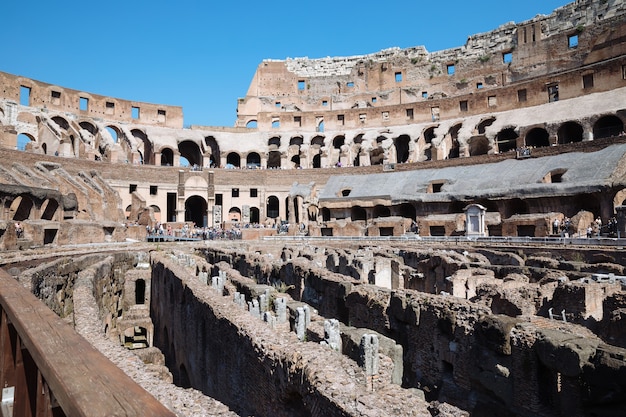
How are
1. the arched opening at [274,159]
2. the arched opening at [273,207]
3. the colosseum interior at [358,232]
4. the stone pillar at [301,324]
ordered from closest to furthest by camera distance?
1. the colosseum interior at [358,232]
2. the stone pillar at [301,324]
3. the arched opening at [273,207]
4. the arched opening at [274,159]

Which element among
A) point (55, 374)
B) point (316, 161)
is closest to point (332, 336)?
point (55, 374)

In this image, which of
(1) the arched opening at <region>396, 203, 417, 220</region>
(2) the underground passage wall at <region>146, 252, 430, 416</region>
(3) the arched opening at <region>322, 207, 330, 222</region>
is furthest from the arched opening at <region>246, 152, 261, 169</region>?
(2) the underground passage wall at <region>146, 252, 430, 416</region>

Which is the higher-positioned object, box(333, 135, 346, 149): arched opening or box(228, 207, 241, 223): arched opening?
box(333, 135, 346, 149): arched opening

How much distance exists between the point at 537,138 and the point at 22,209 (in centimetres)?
4224

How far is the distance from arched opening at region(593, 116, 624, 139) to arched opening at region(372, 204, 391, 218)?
18.6m

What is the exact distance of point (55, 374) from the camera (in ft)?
5.03

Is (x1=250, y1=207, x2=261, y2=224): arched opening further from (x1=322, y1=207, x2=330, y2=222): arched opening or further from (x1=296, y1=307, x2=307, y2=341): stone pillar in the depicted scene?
(x1=296, y1=307, x2=307, y2=341): stone pillar

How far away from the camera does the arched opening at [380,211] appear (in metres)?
35.8

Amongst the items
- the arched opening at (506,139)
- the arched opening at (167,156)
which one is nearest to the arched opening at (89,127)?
the arched opening at (167,156)

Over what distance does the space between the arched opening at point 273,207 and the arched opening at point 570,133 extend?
2765 centimetres

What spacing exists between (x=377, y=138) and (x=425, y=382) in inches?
1665

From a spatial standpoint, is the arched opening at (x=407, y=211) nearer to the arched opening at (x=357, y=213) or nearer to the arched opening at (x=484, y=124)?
the arched opening at (x=357, y=213)

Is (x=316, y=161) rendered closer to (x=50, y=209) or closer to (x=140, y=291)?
(x=50, y=209)

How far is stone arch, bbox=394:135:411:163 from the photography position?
49228 mm
